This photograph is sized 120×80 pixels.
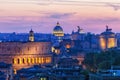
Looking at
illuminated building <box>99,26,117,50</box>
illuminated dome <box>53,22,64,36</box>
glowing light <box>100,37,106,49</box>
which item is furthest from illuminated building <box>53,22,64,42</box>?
illuminated building <box>99,26,117,50</box>

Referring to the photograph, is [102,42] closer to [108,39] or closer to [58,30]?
[108,39]

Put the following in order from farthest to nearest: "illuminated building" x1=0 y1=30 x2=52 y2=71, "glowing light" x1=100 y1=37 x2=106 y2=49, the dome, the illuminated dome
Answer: the dome, the illuminated dome, "glowing light" x1=100 y1=37 x2=106 y2=49, "illuminated building" x1=0 y1=30 x2=52 y2=71

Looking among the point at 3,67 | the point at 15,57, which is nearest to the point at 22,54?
the point at 15,57

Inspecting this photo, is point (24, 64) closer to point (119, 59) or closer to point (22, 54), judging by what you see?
point (22, 54)

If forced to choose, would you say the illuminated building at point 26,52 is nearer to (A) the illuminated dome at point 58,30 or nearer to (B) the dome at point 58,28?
(A) the illuminated dome at point 58,30

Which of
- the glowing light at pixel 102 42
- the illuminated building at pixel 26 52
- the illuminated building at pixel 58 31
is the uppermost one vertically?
the illuminated building at pixel 58 31

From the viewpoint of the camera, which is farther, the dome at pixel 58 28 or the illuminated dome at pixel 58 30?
the dome at pixel 58 28

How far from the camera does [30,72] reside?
2800 inches

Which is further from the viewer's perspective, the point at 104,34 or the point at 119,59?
Answer: the point at 104,34

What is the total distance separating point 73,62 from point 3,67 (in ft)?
42.0

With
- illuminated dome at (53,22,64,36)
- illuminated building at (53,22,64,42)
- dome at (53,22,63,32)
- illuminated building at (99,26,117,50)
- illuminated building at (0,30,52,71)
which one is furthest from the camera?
dome at (53,22,63,32)

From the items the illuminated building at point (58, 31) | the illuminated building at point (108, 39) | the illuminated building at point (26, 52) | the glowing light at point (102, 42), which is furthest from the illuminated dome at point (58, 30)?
the illuminated building at point (26, 52)

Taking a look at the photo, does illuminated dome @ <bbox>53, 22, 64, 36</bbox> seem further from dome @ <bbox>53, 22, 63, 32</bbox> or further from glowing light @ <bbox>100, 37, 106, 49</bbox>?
glowing light @ <bbox>100, 37, 106, 49</bbox>

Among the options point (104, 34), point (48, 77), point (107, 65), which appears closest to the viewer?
point (48, 77)
